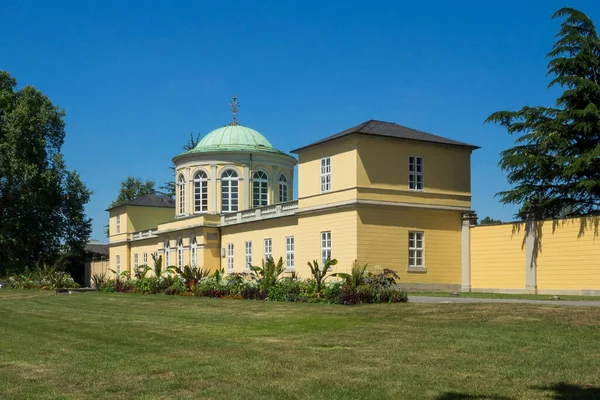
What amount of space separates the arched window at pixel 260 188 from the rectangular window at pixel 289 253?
1107cm

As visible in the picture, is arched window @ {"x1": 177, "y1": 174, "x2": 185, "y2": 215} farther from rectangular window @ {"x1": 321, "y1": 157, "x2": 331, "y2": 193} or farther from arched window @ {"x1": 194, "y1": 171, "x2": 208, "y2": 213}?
rectangular window @ {"x1": 321, "y1": 157, "x2": 331, "y2": 193}

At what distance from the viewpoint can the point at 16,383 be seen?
989 cm

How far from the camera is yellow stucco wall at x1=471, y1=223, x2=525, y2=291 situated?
30.4 metres

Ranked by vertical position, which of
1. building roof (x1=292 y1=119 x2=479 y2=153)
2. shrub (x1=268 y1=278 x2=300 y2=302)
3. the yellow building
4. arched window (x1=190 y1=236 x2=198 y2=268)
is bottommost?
shrub (x1=268 y1=278 x2=300 y2=302)

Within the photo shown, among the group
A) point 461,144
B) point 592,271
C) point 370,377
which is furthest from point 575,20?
point 370,377

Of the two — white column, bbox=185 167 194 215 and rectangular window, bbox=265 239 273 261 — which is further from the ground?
white column, bbox=185 167 194 215

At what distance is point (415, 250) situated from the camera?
32938 millimetres

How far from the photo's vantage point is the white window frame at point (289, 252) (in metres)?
37.6

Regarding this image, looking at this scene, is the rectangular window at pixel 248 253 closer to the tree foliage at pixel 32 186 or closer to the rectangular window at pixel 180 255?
the rectangular window at pixel 180 255

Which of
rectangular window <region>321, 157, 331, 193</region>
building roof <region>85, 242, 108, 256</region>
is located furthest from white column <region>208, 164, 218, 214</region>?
building roof <region>85, 242, 108, 256</region>

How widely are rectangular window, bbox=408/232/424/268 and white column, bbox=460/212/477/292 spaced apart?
Answer: 2038 mm

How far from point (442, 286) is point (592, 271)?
7.50 m

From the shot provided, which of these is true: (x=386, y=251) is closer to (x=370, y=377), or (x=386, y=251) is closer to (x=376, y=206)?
(x=376, y=206)

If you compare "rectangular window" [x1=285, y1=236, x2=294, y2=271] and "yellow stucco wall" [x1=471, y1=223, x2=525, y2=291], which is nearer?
"yellow stucco wall" [x1=471, y1=223, x2=525, y2=291]
